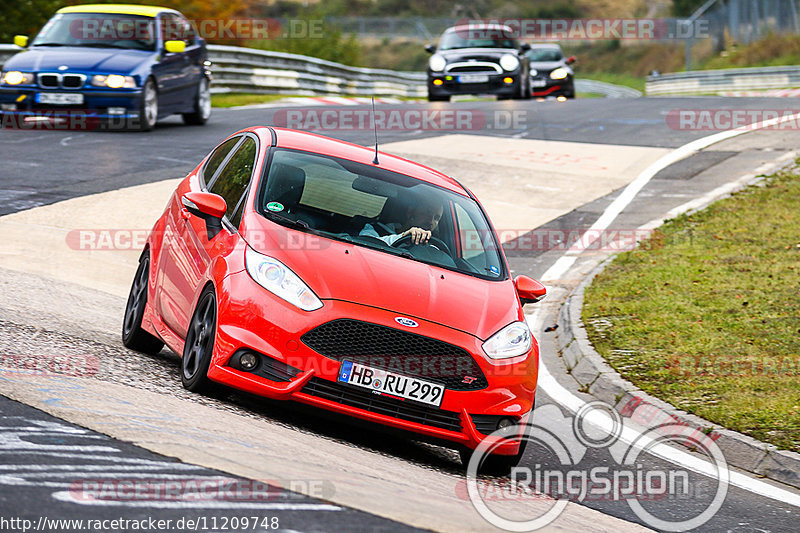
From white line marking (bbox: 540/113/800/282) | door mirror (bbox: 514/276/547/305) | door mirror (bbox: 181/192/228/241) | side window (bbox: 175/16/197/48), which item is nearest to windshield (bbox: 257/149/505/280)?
door mirror (bbox: 514/276/547/305)

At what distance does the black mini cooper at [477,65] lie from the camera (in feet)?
87.7

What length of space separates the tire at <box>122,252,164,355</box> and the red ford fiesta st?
0.01 metres

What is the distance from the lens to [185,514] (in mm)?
4051

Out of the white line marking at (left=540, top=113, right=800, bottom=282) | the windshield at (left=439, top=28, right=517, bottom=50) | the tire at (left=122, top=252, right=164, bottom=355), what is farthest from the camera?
the windshield at (left=439, top=28, right=517, bottom=50)

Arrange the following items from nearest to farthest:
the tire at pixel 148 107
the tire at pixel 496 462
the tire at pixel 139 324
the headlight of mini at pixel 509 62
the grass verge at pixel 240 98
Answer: the tire at pixel 496 462
the tire at pixel 139 324
the tire at pixel 148 107
the headlight of mini at pixel 509 62
the grass verge at pixel 240 98

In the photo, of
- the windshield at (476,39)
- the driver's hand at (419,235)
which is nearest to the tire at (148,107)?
the windshield at (476,39)

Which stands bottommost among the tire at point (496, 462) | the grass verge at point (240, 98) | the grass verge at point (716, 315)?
the grass verge at point (240, 98)

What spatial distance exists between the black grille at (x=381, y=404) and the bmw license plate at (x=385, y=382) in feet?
0.12

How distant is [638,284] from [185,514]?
789cm

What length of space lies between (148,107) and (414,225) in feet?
40.1

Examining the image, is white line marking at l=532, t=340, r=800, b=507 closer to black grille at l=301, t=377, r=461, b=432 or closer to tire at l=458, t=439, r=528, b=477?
tire at l=458, t=439, r=528, b=477

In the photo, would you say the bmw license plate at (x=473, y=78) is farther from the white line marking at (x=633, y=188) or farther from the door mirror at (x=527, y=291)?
the door mirror at (x=527, y=291)

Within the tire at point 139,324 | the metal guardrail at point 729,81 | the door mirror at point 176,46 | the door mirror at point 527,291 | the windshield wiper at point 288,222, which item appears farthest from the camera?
the metal guardrail at point 729,81

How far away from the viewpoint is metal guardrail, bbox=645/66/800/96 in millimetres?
38219
